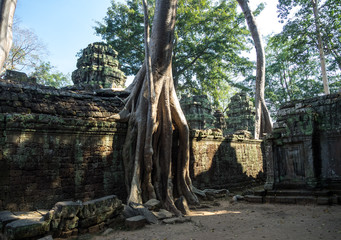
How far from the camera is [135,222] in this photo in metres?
4.06

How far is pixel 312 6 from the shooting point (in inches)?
497

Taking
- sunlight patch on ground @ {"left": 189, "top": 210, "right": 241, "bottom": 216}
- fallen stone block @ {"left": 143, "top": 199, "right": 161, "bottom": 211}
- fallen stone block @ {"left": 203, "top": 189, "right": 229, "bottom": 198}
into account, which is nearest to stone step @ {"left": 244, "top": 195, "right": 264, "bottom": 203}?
fallen stone block @ {"left": 203, "top": 189, "right": 229, "bottom": 198}

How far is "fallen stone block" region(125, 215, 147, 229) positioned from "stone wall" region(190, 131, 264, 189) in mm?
3519

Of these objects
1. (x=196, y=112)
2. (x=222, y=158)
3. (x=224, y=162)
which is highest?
(x=196, y=112)

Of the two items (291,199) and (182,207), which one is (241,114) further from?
(182,207)

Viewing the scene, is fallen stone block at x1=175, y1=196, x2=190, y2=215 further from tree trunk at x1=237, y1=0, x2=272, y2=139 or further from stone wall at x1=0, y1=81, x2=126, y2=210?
tree trunk at x1=237, y1=0, x2=272, y2=139

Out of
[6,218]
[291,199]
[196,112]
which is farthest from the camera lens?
[196,112]

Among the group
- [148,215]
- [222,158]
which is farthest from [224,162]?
[148,215]

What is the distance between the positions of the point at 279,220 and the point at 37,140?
462cm

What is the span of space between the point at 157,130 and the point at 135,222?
2.47 meters

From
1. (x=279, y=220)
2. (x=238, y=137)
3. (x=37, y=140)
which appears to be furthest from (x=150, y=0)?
(x=279, y=220)

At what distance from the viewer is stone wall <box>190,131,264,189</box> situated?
7794 millimetres

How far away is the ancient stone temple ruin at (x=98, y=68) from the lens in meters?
8.83

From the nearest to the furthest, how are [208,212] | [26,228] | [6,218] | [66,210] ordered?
[26,228] < [6,218] < [66,210] < [208,212]
